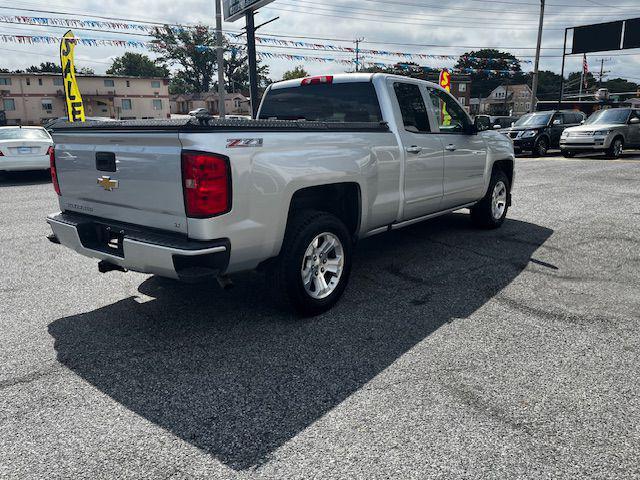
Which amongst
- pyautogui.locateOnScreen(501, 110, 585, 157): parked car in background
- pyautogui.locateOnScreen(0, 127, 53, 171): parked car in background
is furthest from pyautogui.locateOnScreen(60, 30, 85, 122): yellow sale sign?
pyautogui.locateOnScreen(501, 110, 585, 157): parked car in background

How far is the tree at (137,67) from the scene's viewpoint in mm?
97625

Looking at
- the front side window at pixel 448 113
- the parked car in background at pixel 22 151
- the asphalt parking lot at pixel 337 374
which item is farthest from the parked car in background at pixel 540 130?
the parked car in background at pixel 22 151

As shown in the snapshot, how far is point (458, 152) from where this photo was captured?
18.9 feet

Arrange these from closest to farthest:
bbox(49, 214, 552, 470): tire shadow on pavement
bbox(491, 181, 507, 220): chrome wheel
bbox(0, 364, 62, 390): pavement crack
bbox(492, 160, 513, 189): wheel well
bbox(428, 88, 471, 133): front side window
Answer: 1. bbox(49, 214, 552, 470): tire shadow on pavement
2. bbox(0, 364, 62, 390): pavement crack
3. bbox(428, 88, 471, 133): front side window
4. bbox(491, 181, 507, 220): chrome wheel
5. bbox(492, 160, 513, 189): wheel well

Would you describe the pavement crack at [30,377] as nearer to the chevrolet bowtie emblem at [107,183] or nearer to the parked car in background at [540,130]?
the chevrolet bowtie emblem at [107,183]

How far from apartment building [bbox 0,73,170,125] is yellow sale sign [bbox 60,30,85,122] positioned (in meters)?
41.1

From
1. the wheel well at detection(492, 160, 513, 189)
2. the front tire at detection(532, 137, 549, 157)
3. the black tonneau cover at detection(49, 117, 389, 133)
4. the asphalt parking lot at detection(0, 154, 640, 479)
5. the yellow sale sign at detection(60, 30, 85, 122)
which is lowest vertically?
the asphalt parking lot at detection(0, 154, 640, 479)

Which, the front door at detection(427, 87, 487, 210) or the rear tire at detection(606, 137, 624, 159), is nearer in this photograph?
the front door at detection(427, 87, 487, 210)

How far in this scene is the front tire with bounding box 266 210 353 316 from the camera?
375 centimetres

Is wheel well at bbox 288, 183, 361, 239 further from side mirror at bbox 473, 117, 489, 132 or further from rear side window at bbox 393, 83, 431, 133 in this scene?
side mirror at bbox 473, 117, 489, 132

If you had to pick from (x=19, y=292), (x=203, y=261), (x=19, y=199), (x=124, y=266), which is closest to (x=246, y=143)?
(x=203, y=261)

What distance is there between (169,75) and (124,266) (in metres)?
100

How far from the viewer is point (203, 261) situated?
3240mm

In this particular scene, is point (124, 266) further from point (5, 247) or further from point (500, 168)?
point (500, 168)
